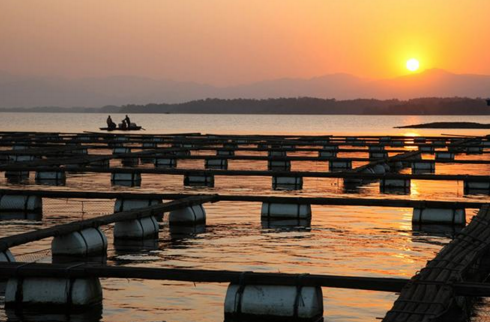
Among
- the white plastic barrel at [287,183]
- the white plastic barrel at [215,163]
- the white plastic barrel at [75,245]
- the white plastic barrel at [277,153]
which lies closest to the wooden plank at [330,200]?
the white plastic barrel at [75,245]

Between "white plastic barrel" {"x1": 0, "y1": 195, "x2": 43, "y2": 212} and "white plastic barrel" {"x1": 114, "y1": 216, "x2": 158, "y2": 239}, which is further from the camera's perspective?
"white plastic barrel" {"x1": 0, "y1": 195, "x2": 43, "y2": 212}

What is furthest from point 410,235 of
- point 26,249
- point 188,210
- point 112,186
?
point 112,186

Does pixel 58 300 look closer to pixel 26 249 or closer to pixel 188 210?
pixel 26 249

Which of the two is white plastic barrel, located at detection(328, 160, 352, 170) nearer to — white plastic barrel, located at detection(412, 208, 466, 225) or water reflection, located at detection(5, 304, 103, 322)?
white plastic barrel, located at detection(412, 208, 466, 225)

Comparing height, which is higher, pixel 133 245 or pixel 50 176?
pixel 50 176

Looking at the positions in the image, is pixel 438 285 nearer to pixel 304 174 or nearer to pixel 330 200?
pixel 330 200

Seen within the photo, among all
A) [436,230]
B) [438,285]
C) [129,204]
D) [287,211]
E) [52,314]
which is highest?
[438,285]

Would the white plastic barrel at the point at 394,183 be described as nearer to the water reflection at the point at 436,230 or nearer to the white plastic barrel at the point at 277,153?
the water reflection at the point at 436,230

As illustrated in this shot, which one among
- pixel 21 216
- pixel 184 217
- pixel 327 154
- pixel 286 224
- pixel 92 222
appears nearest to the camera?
pixel 92 222

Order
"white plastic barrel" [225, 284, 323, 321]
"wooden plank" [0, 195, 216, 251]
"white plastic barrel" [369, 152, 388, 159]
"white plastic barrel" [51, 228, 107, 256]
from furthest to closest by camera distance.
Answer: "white plastic barrel" [369, 152, 388, 159] < "white plastic barrel" [51, 228, 107, 256] < "wooden plank" [0, 195, 216, 251] < "white plastic barrel" [225, 284, 323, 321]

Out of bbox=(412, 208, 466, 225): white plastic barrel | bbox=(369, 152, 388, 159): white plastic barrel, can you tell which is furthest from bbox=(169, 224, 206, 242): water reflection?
bbox=(369, 152, 388, 159): white plastic barrel

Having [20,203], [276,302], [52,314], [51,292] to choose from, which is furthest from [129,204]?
[276,302]

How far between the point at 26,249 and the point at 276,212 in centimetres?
802

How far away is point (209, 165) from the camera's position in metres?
49.2
